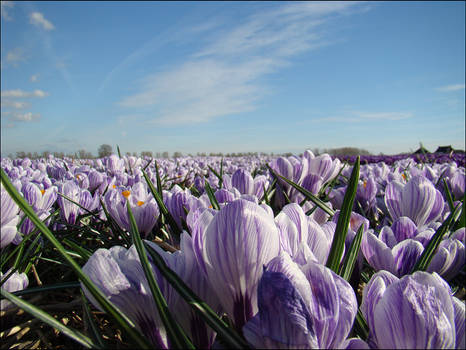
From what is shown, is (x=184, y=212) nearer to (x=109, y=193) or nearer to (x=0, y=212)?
(x=109, y=193)

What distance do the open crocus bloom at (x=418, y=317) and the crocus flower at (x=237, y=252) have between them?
184 mm

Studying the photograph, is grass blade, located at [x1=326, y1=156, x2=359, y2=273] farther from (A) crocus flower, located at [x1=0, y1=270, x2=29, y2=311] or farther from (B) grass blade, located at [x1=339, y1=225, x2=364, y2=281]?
(A) crocus flower, located at [x1=0, y1=270, x2=29, y2=311]

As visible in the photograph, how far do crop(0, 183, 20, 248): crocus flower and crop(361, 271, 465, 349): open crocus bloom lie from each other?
3.39 ft

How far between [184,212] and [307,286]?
740mm

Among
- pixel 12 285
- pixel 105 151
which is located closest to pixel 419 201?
pixel 12 285

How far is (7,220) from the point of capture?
977 millimetres

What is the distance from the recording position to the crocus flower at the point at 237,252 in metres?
0.46

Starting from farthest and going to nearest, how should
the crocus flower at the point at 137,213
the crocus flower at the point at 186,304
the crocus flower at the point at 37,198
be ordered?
the crocus flower at the point at 37,198 → the crocus flower at the point at 137,213 → the crocus flower at the point at 186,304

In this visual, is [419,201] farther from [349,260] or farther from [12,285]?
[12,285]

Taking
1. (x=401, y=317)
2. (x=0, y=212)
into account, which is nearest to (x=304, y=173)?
(x=401, y=317)

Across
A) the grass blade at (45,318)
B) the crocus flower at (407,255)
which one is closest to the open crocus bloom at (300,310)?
the grass blade at (45,318)

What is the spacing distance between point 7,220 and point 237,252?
912 mm

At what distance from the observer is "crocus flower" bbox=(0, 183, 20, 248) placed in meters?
0.93

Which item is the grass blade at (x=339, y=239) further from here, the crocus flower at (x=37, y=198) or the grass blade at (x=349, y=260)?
the crocus flower at (x=37, y=198)
